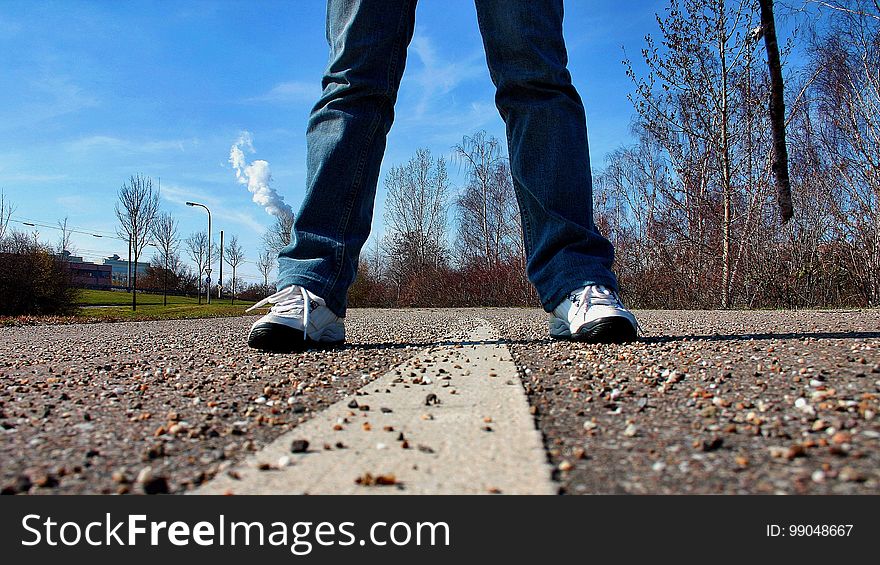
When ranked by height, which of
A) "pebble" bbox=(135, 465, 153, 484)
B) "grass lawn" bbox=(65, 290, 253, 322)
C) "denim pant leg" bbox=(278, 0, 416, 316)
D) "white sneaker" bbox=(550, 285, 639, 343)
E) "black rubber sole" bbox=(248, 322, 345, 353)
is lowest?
"grass lawn" bbox=(65, 290, 253, 322)

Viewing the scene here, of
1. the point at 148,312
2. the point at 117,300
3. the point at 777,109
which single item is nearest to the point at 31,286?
the point at 148,312

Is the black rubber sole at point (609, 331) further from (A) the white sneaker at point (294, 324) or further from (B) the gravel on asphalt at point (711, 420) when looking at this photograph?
(A) the white sneaker at point (294, 324)

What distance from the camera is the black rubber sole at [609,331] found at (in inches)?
79.5

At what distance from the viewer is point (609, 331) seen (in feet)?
6.65

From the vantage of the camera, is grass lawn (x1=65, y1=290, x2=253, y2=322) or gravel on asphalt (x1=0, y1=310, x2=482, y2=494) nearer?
gravel on asphalt (x1=0, y1=310, x2=482, y2=494)

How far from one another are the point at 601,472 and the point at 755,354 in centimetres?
121

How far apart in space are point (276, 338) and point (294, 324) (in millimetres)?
77

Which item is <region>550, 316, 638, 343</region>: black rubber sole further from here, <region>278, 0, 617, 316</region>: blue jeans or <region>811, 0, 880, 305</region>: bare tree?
<region>811, 0, 880, 305</region>: bare tree

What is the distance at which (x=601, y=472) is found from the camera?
744 mm

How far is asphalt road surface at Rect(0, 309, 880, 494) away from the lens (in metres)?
0.73

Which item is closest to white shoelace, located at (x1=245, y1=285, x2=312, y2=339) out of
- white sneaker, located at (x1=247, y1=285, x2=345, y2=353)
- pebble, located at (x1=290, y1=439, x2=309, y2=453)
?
white sneaker, located at (x1=247, y1=285, x2=345, y2=353)

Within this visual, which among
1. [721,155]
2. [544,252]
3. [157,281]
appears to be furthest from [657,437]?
[157,281]

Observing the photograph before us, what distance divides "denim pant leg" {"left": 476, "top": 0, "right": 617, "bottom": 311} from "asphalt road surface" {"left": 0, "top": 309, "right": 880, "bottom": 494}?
61 cm
